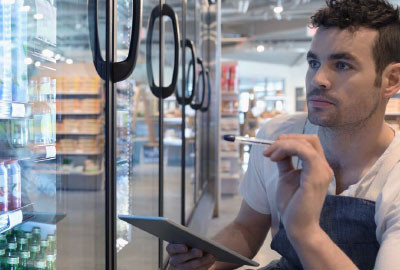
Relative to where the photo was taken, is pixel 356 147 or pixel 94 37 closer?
pixel 356 147

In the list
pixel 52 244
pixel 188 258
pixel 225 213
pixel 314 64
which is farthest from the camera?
pixel 225 213

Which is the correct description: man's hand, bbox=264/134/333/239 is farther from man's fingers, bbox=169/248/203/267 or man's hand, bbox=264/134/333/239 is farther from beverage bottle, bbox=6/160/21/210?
beverage bottle, bbox=6/160/21/210

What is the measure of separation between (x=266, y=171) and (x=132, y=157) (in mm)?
1241

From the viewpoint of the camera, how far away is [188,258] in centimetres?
105

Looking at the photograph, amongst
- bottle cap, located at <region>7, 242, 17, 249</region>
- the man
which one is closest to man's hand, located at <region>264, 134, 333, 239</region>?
the man

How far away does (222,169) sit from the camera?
637 cm

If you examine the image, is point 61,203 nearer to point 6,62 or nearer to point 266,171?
point 6,62

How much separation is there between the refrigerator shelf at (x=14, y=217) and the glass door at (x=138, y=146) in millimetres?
805

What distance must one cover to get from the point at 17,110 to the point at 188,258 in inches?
23.3

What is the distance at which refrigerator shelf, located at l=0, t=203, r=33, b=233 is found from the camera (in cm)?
106

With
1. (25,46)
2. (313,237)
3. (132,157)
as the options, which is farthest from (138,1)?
(132,157)

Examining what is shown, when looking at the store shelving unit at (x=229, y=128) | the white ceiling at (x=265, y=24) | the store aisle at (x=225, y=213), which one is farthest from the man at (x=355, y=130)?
the white ceiling at (x=265, y=24)

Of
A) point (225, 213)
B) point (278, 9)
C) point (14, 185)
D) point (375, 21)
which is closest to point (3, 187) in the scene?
point (14, 185)

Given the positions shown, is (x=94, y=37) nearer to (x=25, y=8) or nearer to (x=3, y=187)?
(x=25, y=8)
